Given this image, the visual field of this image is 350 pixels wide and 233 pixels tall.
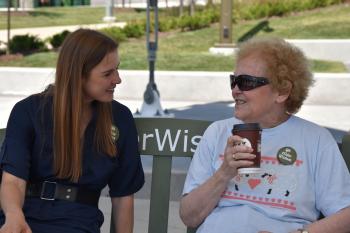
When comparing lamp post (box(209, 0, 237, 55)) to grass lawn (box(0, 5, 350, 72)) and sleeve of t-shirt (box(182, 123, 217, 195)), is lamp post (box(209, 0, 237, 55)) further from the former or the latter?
sleeve of t-shirt (box(182, 123, 217, 195))

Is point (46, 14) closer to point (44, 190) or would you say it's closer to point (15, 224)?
point (44, 190)

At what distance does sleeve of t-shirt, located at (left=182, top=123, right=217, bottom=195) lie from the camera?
114 inches

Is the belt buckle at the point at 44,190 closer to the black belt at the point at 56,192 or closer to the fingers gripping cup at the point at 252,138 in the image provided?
the black belt at the point at 56,192

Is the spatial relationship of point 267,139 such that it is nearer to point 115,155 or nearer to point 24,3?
point 115,155

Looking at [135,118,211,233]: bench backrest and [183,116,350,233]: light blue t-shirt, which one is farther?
[135,118,211,233]: bench backrest

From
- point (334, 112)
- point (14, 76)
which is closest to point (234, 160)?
point (334, 112)

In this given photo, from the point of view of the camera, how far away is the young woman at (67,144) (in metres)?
2.83

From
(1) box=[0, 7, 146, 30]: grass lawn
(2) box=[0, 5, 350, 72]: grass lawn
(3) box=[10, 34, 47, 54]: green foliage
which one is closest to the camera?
(2) box=[0, 5, 350, 72]: grass lawn

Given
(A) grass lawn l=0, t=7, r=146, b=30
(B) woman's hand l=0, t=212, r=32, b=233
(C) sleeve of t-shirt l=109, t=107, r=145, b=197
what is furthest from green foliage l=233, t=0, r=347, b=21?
(B) woman's hand l=0, t=212, r=32, b=233

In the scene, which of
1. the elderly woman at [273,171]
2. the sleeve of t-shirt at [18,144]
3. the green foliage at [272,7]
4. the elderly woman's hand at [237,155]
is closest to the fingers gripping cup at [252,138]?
the elderly woman's hand at [237,155]

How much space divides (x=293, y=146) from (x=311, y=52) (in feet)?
41.1

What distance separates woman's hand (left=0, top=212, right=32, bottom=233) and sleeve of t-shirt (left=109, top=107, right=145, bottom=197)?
42 cm

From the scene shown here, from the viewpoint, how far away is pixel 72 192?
114 inches

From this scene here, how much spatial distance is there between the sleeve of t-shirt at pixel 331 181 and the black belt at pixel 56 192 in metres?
0.86
